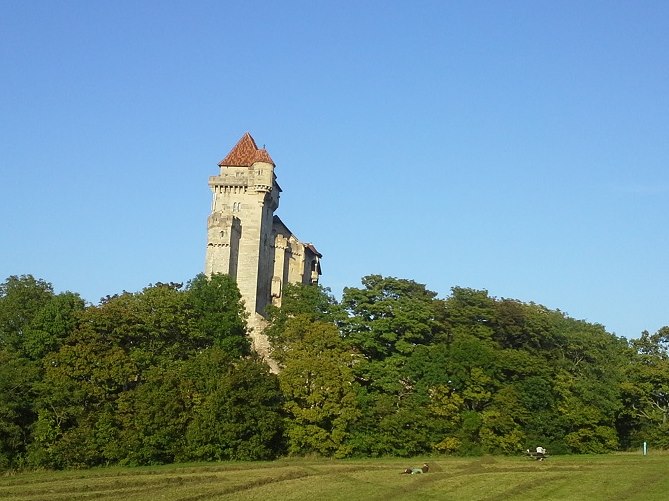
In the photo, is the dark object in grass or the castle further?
the castle

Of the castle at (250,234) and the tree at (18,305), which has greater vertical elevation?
the castle at (250,234)

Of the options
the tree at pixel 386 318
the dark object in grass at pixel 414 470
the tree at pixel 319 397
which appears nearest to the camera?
the dark object in grass at pixel 414 470

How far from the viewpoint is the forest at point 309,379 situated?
53250mm

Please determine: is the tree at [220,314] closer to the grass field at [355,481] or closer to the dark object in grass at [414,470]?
the grass field at [355,481]

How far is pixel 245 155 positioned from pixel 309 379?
38.5m

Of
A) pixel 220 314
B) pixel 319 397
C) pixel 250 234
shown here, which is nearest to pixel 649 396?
pixel 319 397

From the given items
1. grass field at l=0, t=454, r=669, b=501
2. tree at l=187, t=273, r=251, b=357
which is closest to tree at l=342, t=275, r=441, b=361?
tree at l=187, t=273, r=251, b=357

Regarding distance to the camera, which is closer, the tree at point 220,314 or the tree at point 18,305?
the tree at point 18,305

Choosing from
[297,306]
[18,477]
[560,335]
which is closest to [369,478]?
[18,477]

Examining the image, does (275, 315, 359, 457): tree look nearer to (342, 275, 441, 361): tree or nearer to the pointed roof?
(342, 275, 441, 361): tree

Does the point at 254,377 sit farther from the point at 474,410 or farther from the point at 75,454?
the point at 474,410

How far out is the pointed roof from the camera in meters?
89.8

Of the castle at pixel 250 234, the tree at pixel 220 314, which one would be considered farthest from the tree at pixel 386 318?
the castle at pixel 250 234

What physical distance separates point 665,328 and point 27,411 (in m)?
48.4
